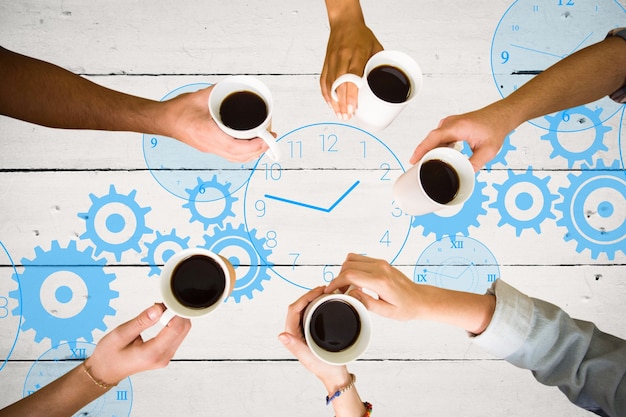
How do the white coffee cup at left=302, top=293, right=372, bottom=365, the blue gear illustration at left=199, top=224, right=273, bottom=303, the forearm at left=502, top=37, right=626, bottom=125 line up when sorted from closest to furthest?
the white coffee cup at left=302, top=293, right=372, bottom=365 → the forearm at left=502, top=37, right=626, bottom=125 → the blue gear illustration at left=199, top=224, right=273, bottom=303

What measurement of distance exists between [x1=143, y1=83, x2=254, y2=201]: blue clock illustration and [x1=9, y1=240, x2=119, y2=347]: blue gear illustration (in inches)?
10.8

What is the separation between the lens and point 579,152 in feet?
4.01

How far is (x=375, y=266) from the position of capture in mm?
937

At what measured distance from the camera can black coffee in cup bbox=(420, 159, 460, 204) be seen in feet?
3.20

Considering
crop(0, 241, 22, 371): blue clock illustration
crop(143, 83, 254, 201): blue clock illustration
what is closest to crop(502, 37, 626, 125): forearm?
crop(143, 83, 254, 201): blue clock illustration

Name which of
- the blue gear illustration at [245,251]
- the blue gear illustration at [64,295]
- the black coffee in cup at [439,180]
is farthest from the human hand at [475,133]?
the blue gear illustration at [64,295]

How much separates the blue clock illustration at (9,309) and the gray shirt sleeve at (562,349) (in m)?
1.16

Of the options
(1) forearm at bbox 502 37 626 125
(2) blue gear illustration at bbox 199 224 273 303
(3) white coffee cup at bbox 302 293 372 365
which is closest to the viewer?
(3) white coffee cup at bbox 302 293 372 365

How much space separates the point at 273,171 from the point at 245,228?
6.8 inches

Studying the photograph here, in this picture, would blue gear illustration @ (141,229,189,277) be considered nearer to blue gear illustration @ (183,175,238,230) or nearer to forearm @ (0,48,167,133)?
blue gear illustration @ (183,175,238,230)

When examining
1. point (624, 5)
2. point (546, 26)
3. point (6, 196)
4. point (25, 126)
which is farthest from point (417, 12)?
point (6, 196)

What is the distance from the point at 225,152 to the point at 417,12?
72 cm

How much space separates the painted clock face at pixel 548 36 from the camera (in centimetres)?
124

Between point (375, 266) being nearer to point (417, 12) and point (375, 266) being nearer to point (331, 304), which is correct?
point (331, 304)
